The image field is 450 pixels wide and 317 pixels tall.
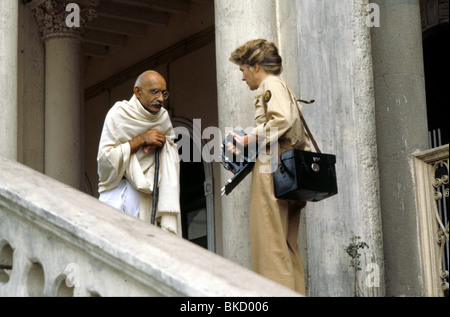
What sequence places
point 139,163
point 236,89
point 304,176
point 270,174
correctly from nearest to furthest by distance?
point 304,176 → point 270,174 → point 139,163 → point 236,89

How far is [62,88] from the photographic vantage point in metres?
11.6

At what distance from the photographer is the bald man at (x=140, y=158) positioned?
21.0ft

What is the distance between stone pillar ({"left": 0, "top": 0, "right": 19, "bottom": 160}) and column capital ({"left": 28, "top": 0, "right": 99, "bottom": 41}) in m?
3.52

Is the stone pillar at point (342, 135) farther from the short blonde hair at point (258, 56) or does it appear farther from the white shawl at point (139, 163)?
the white shawl at point (139, 163)

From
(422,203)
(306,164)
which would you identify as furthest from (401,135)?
(306,164)

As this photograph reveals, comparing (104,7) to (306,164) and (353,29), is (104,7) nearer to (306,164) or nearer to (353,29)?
(353,29)

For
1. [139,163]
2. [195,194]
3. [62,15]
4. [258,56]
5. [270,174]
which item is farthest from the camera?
[195,194]

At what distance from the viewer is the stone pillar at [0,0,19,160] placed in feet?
24.4

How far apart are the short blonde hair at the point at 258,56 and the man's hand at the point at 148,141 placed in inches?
26.6

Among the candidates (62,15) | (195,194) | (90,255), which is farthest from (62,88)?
(90,255)

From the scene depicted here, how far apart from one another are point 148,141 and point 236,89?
1073mm

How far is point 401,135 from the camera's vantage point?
298 inches

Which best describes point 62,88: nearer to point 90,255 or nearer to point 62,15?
point 62,15

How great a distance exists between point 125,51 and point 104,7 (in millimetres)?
1950
